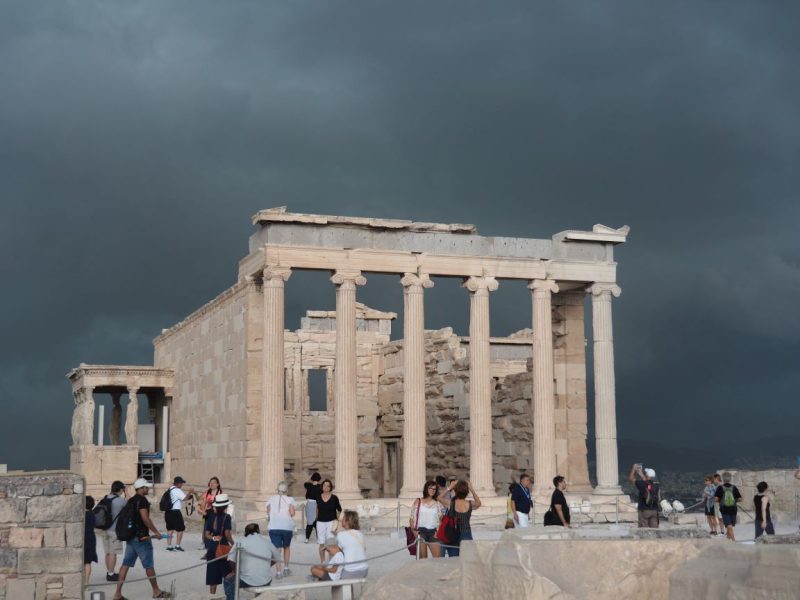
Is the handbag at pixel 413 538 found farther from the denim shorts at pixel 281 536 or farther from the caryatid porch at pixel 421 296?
the caryatid porch at pixel 421 296

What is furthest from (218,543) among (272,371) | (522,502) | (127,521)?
(272,371)

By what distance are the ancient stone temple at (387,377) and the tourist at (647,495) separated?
6.42m

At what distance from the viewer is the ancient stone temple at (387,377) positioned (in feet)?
81.9

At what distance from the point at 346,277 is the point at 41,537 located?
45.6ft

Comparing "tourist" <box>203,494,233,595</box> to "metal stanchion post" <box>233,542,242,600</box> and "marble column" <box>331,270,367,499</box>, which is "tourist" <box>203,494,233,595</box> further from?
"marble column" <box>331,270,367,499</box>

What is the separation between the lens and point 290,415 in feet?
111

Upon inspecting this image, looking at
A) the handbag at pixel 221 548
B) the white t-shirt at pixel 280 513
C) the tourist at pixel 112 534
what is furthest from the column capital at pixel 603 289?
the handbag at pixel 221 548

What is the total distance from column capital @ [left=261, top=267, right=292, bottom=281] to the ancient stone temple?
0.09 ft

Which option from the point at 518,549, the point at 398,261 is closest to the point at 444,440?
the point at 398,261

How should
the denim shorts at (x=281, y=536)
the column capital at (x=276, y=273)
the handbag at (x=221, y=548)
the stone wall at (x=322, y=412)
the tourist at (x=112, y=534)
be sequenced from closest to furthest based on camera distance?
the handbag at (x=221, y=548), the tourist at (x=112, y=534), the denim shorts at (x=281, y=536), the column capital at (x=276, y=273), the stone wall at (x=322, y=412)

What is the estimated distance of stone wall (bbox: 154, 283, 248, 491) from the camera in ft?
86.8

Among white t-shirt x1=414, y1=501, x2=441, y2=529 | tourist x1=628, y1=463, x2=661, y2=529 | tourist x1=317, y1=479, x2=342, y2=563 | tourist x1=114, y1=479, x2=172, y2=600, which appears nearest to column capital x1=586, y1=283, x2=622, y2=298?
tourist x1=628, y1=463, x2=661, y2=529

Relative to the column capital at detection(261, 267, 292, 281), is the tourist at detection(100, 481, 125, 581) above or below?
below

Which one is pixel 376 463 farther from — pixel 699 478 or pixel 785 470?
pixel 699 478
